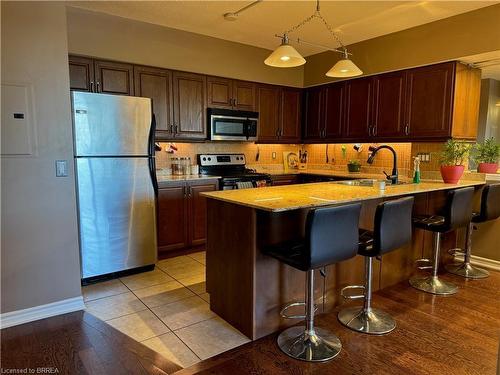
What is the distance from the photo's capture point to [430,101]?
3.90m

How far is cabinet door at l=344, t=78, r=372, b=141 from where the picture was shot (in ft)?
15.0

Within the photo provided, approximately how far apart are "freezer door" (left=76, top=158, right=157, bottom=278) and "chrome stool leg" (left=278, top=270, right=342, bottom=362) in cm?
186

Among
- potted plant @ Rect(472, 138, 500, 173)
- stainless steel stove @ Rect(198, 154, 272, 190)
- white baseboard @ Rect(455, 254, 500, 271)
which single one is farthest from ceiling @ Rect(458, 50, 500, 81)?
stainless steel stove @ Rect(198, 154, 272, 190)

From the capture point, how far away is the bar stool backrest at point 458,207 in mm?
2861

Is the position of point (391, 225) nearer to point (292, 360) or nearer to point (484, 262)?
point (292, 360)

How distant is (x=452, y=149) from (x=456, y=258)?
1.32 metres

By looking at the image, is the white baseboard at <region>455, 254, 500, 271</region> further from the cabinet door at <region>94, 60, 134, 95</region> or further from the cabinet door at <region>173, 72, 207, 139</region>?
the cabinet door at <region>94, 60, 134, 95</region>

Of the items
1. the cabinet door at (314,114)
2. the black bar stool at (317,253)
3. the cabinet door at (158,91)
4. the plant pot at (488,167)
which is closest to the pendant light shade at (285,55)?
the black bar stool at (317,253)

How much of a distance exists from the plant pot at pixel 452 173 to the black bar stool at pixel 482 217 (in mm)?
268

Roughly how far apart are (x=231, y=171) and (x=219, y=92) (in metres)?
1.15

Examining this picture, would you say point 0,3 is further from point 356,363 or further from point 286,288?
point 356,363

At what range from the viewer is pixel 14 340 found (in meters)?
2.23

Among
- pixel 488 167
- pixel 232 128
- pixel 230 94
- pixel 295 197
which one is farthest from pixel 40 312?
pixel 488 167

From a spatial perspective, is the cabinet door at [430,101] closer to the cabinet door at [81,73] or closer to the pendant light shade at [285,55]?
the pendant light shade at [285,55]
